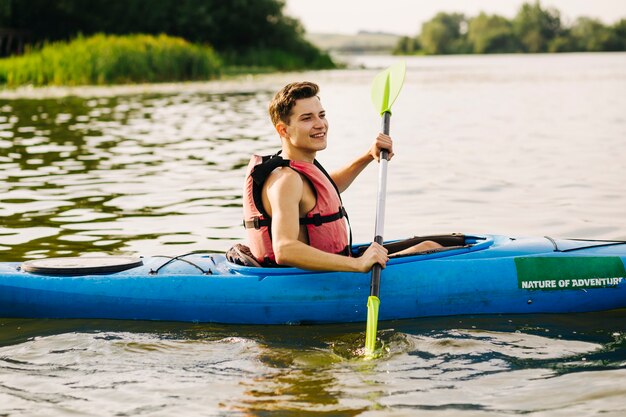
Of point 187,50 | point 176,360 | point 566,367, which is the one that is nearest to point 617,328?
point 566,367

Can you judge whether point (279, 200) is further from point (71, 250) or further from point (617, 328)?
point (71, 250)

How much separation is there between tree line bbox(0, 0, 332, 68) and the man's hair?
29.2 m

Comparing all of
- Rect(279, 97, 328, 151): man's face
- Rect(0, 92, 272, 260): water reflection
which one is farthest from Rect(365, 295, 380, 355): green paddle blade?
Rect(0, 92, 272, 260): water reflection

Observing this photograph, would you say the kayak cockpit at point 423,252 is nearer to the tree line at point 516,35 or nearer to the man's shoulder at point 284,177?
the man's shoulder at point 284,177

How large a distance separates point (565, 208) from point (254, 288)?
10.7 ft

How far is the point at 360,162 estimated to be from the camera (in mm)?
4637

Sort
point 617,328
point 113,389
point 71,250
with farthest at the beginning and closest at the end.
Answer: point 71,250, point 617,328, point 113,389

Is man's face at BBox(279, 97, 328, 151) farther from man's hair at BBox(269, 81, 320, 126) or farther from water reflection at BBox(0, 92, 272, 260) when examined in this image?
water reflection at BBox(0, 92, 272, 260)

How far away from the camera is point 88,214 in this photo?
6.88 meters

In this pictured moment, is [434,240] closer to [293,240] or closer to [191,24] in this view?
[293,240]

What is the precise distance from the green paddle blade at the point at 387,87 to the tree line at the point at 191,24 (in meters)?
27.9

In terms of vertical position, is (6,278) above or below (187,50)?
below

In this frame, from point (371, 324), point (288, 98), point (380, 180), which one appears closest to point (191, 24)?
point (380, 180)

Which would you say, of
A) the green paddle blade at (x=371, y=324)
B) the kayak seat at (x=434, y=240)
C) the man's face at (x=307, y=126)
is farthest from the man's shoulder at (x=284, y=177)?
the kayak seat at (x=434, y=240)
